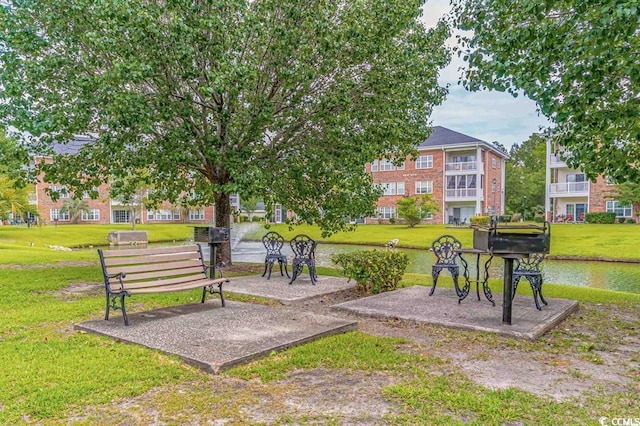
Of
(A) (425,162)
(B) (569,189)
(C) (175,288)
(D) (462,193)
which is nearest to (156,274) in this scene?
(C) (175,288)

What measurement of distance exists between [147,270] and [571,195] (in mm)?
39903

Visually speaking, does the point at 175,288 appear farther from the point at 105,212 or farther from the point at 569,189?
the point at 105,212

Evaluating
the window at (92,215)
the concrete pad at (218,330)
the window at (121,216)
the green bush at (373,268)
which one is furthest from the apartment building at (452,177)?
the concrete pad at (218,330)

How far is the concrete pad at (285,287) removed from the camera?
7.82m

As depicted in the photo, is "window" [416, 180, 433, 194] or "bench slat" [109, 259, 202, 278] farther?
"window" [416, 180, 433, 194]

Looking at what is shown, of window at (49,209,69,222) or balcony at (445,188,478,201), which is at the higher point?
balcony at (445,188,478,201)

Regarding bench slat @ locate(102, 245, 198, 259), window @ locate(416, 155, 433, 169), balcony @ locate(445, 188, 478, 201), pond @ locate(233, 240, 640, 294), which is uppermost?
window @ locate(416, 155, 433, 169)

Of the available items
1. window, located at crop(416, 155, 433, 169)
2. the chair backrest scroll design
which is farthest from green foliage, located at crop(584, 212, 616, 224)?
the chair backrest scroll design

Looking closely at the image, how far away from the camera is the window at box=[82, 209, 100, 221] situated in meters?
47.7

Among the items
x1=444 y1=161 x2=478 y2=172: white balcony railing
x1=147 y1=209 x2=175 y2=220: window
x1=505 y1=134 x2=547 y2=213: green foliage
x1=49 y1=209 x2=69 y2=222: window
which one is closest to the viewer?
x1=444 y1=161 x2=478 y2=172: white balcony railing

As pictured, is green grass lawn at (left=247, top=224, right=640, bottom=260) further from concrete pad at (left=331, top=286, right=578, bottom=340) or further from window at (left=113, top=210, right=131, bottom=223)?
window at (left=113, top=210, right=131, bottom=223)

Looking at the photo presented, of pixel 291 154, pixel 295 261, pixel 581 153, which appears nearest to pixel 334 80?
pixel 291 154
